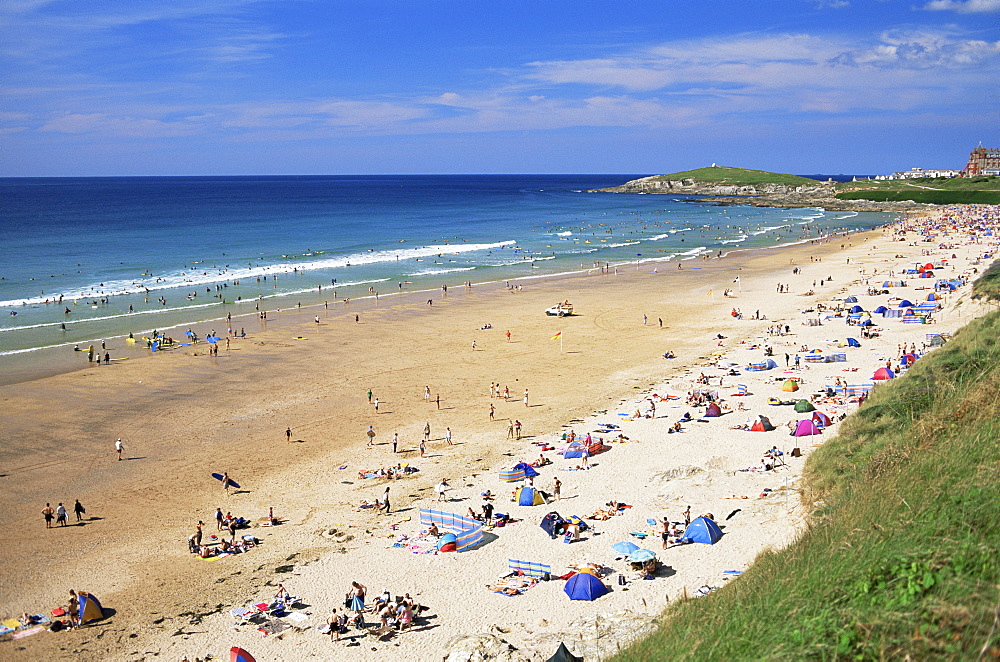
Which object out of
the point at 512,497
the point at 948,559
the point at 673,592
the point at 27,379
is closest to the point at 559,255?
the point at 27,379

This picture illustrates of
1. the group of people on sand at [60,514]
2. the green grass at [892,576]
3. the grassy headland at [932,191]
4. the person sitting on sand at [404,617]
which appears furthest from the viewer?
the grassy headland at [932,191]

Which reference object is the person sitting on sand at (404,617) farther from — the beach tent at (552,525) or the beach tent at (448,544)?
the beach tent at (552,525)

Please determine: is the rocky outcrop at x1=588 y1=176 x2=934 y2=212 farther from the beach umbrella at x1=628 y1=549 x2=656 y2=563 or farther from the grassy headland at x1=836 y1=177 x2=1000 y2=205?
the beach umbrella at x1=628 y1=549 x2=656 y2=563

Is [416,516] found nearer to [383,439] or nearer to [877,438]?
[383,439]

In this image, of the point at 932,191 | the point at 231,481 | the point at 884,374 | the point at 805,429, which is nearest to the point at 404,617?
the point at 231,481

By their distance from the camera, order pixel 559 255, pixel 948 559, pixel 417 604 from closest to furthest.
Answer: pixel 948 559
pixel 417 604
pixel 559 255

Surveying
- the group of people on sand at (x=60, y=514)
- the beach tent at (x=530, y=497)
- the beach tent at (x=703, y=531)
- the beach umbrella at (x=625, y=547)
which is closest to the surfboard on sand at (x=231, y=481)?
the group of people on sand at (x=60, y=514)

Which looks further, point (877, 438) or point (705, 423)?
point (705, 423)
